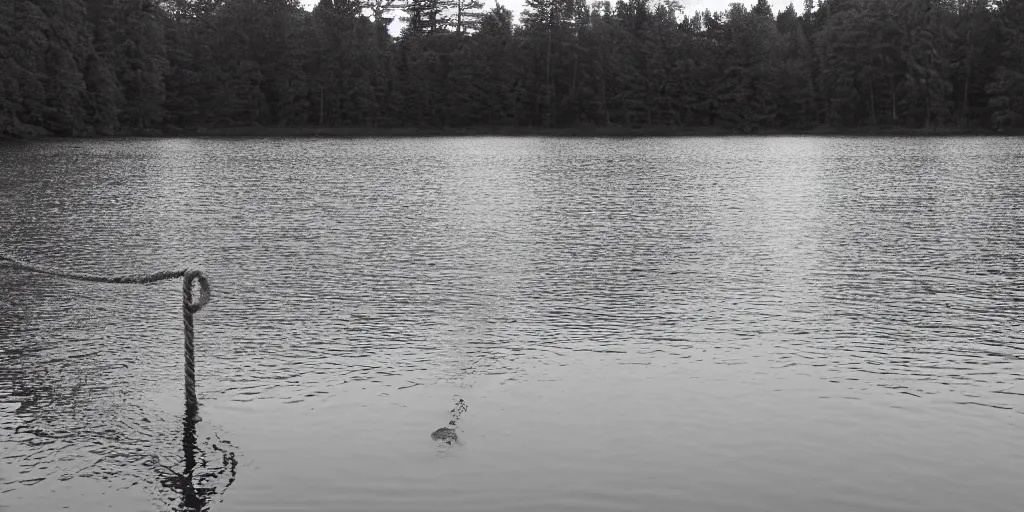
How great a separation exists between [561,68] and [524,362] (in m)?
144

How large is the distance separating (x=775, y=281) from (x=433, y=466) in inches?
641

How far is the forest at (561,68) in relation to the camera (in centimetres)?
14075

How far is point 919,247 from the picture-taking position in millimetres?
33875

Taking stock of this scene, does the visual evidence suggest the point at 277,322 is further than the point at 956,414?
Yes

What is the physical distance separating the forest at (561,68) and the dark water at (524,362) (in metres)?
107

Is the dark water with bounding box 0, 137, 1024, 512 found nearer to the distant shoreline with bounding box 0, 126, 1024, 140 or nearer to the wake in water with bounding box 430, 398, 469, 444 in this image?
the wake in water with bounding box 430, 398, 469, 444

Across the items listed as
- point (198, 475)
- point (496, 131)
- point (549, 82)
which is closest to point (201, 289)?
point (198, 475)

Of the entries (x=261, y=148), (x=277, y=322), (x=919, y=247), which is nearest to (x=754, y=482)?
(x=277, y=322)

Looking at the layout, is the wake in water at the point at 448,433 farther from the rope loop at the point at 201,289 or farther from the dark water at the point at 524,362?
the rope loop at the point at 201,289

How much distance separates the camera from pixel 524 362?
19125 millimetres

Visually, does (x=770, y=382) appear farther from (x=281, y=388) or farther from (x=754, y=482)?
(x=281, y=388)

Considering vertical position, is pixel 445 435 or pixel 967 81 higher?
pixel 967 81

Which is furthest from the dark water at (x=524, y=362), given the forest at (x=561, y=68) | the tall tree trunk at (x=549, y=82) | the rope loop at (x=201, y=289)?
the tall tree trunk at (x=549, y=82)

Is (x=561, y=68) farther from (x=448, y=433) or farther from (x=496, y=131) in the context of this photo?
(x=448, y=433)
